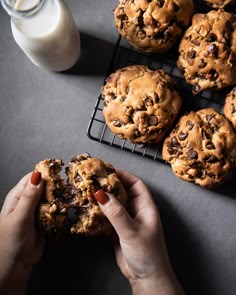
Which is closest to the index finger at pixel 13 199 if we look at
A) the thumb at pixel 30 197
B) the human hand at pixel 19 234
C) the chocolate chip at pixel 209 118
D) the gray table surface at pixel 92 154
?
the human hand at pixel 19 234

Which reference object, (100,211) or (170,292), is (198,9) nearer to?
(100,211)

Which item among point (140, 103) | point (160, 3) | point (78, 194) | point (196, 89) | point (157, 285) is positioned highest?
point (160, 3)

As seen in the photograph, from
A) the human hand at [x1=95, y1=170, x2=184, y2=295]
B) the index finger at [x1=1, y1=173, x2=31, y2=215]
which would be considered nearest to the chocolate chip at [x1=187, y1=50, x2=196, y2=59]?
the human hand at [x1=95, y1=170, x2=184, y2=295]

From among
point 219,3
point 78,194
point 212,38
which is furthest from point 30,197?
point 219,3

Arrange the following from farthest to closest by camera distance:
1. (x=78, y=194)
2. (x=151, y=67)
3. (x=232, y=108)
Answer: (x=151, y=67), (x=232, y=108), (x=78, y=194)

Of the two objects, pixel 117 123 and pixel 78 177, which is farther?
pixel 117 123

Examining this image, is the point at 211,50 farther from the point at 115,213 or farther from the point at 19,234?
the point at 19,234

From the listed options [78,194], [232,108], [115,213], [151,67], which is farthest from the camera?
[151,67]
